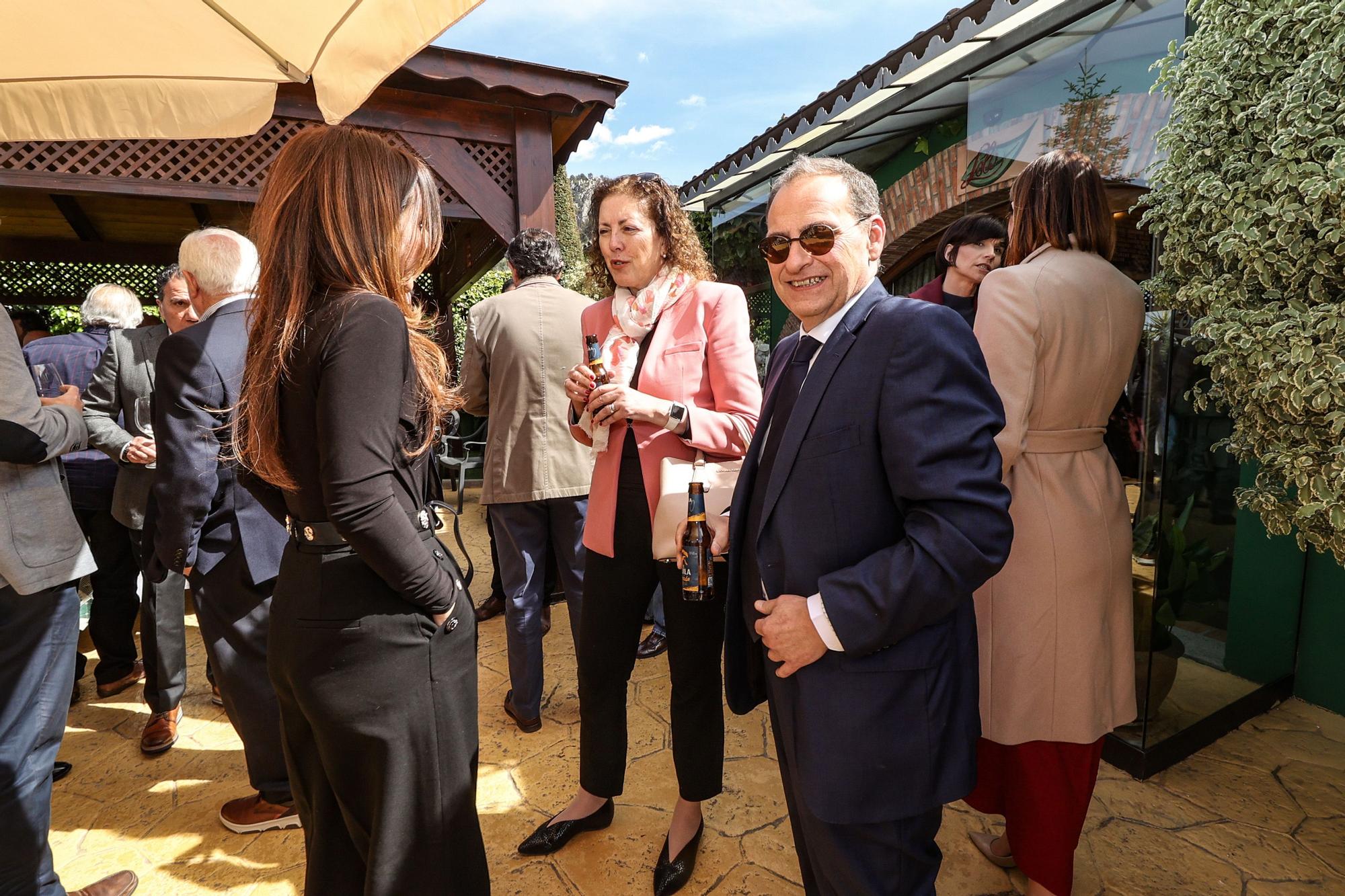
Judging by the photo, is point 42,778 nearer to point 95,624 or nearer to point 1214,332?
point 95,624

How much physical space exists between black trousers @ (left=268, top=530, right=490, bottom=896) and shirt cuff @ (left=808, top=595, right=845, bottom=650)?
847mm

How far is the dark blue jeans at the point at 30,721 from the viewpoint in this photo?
1.98 m

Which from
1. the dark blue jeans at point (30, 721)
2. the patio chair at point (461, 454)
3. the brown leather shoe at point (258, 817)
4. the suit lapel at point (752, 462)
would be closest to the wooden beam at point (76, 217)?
the patio chair at point (461, 454)

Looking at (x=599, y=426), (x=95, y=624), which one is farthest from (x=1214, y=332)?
(x=95, y=624)

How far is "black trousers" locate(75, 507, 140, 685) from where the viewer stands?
4.01 metres

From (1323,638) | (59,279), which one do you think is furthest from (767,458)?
(59,279)

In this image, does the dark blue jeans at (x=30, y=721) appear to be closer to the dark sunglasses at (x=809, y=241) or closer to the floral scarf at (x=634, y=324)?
the floral scarf at (x=634, y=324)

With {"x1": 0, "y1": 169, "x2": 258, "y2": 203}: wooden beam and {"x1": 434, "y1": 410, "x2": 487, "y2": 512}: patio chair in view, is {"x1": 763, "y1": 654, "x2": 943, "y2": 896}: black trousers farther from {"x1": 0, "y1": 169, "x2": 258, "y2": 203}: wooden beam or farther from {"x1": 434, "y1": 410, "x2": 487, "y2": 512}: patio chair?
{"x1": 434, "y1": 410, "x2": 487, "y2": 512}: patio chair

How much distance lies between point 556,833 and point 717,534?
1.47 metres

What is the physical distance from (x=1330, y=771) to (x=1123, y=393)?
1975mm

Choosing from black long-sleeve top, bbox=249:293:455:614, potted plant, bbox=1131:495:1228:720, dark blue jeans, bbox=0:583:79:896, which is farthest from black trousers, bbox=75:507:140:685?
potted plant, bbox=1131:495:1228:720

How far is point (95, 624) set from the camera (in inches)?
161

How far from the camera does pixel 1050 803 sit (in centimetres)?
213

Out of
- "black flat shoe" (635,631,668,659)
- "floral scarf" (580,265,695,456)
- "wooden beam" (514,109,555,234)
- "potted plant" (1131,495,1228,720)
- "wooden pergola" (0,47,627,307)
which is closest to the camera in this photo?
"floral scarf" (580,265,695,456)
